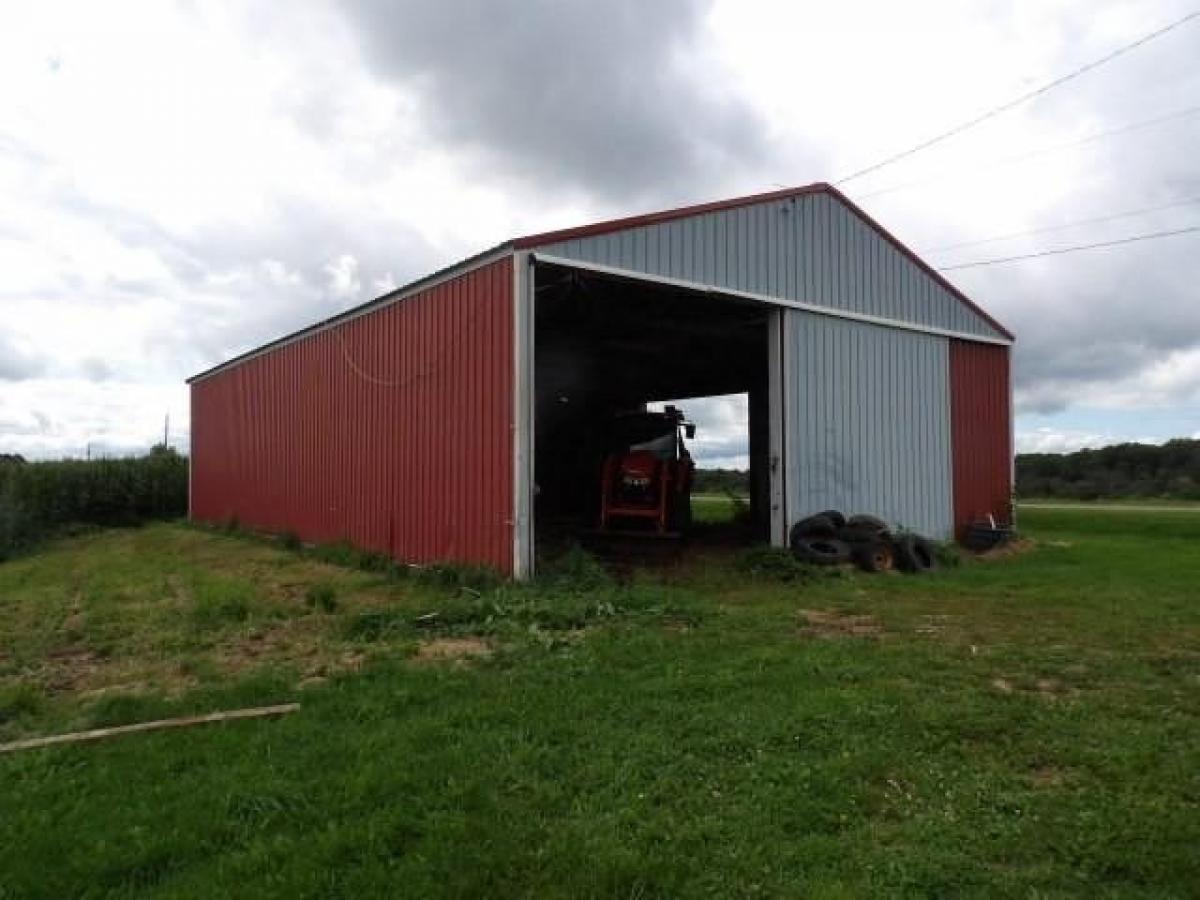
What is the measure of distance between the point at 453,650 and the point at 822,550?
6147 mm

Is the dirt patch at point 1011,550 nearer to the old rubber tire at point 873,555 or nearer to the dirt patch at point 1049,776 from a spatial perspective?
the old rubber tire at point 873,555

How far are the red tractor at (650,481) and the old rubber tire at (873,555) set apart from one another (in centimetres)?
324

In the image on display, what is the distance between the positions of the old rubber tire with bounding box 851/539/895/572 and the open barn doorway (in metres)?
1.33

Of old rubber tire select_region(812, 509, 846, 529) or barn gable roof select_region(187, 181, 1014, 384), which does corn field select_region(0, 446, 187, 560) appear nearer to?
barn gable roof select_region(187, 181, 1014, 384)

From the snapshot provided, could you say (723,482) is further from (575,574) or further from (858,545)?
(575,574)

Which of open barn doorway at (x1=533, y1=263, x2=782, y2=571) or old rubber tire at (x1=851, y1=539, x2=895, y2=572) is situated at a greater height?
open barn doorway at (x1=533, y1=263, x2=782, y2=571)

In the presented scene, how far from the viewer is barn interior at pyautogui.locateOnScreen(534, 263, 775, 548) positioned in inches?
528

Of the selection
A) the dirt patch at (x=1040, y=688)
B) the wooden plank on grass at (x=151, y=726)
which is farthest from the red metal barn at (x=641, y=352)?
the dirt patch at (x=1040, y=688)

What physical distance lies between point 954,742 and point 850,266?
10.1 meters

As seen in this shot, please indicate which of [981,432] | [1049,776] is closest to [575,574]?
[1049,776]

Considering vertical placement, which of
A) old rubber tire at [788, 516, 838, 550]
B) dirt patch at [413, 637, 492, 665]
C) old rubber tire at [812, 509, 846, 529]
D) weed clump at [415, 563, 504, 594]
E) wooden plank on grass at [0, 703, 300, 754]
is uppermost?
old rubber tire at [812, 509, 846, 529]

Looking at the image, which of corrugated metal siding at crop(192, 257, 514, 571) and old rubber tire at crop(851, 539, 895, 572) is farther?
old rubber tire at crop(851, 539, 895, 572)

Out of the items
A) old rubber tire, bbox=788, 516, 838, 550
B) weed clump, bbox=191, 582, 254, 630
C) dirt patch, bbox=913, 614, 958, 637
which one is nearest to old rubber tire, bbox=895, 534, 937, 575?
old rubber tire, bbox=788, 516, 838, 550

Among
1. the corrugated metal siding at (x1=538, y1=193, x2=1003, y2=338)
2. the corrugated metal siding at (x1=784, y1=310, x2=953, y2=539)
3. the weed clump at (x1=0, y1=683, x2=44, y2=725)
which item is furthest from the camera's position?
the corrugated metal siding at (x1=784, y1=310, x2=953, y2=539)
